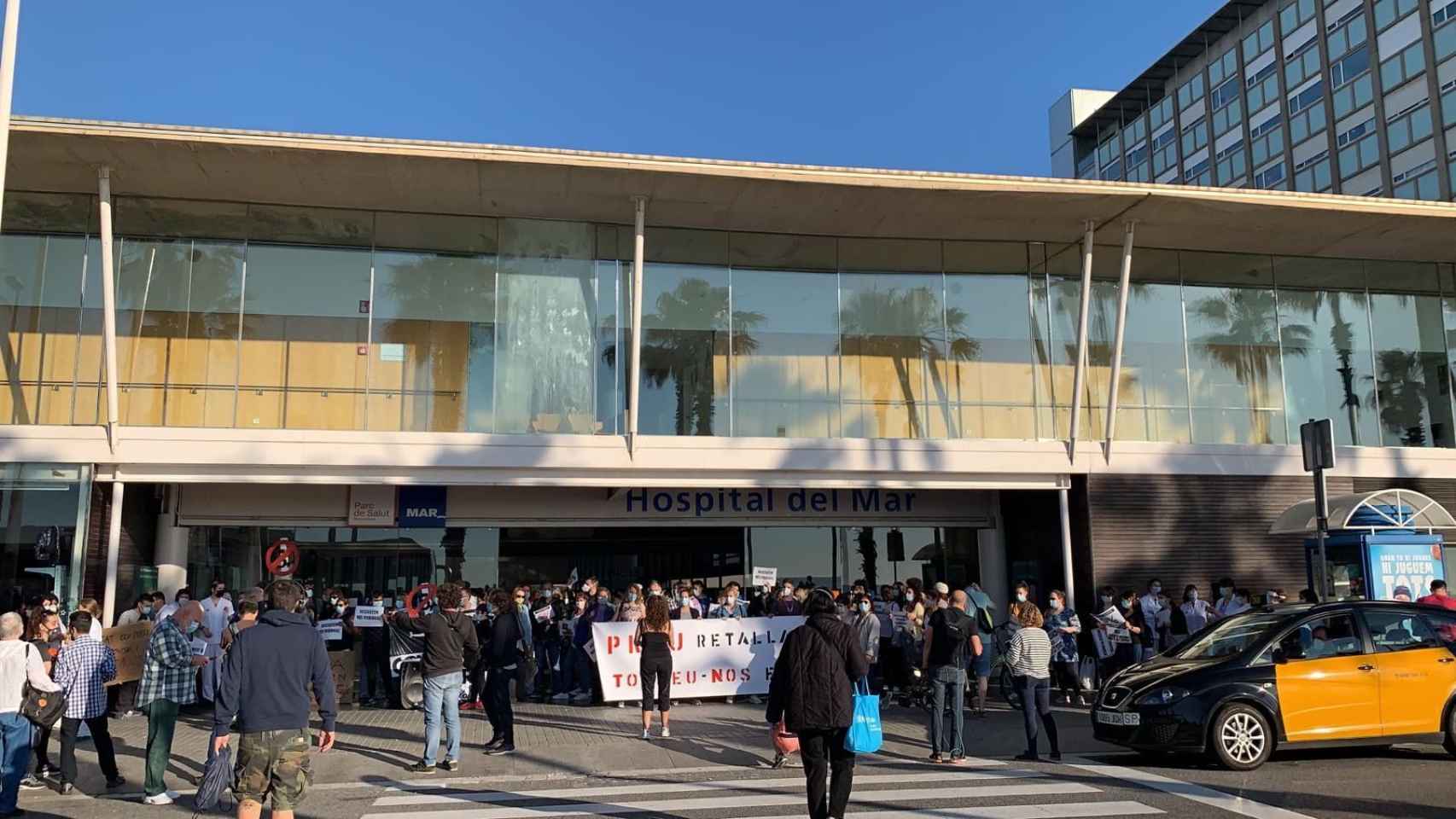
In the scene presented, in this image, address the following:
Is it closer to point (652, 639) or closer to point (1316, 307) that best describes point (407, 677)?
point (652, 639)

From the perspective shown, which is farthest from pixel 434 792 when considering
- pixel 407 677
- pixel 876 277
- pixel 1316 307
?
pixel 1316 307

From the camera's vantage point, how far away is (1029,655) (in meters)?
10.9

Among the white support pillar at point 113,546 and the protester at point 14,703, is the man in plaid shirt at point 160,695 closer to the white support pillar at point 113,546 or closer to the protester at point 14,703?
the protester at point 14,703

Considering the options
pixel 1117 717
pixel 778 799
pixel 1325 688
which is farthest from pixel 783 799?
pixel 1325 688

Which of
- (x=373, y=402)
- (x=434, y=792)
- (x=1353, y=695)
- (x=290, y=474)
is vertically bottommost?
(x=434, y=792)

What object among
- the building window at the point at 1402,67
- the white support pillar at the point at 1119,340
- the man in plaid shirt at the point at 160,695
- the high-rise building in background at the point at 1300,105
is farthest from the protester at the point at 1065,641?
the building window at the point at 1402,67

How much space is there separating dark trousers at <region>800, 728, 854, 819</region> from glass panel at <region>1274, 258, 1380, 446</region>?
1686cm

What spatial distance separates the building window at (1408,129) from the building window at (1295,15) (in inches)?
340

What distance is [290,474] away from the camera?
58.5 feet

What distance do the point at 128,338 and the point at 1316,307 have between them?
21.4 metres

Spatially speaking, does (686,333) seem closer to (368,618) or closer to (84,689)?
(368,618)

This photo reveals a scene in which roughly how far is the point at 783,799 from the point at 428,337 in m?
11.9

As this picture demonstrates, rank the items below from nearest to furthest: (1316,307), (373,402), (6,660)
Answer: (6,660)
(373,402)
(1316,307)

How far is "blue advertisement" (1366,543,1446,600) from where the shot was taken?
16.4m
